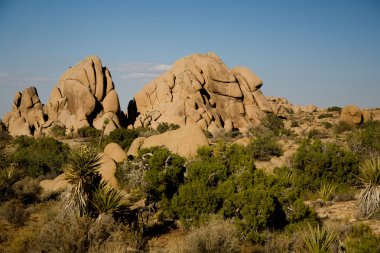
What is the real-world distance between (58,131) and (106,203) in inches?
1561

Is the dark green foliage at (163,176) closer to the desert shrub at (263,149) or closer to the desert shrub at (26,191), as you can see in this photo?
the desert shrub at (26,191)

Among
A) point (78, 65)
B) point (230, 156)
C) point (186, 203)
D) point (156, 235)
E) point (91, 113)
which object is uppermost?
point (78, 65)

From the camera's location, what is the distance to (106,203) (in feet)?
36.3

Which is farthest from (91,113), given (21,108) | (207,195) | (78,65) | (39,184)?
(207,195)

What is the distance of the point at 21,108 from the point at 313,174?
4715 centimetres

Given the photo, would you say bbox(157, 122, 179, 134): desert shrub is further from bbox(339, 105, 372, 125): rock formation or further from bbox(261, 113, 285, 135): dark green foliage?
bbox(339, 105, 372, 125): rock formation

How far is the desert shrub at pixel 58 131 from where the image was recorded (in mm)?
46838

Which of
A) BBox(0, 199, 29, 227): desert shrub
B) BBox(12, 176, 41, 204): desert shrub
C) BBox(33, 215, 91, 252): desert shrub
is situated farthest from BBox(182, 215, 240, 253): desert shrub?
BBox(12, 176, 41, 204): desert shrub

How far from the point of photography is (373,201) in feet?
43.8

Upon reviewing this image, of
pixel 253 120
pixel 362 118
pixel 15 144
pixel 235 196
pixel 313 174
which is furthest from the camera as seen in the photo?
pixel 253 120

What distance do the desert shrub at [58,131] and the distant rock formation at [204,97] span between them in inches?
396

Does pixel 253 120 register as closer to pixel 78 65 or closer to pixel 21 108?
pixel 78 65

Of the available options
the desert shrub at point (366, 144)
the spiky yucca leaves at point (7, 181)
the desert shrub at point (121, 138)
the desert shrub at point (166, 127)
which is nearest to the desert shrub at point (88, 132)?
the desert shrub at point (166, 127)

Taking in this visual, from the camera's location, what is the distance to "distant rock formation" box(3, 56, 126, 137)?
1938 inches
